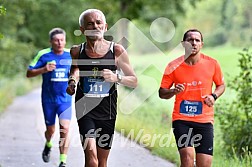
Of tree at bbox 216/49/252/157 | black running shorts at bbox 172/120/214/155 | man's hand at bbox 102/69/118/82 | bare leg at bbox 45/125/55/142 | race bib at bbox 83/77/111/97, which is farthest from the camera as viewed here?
tree at bbox 216/49/252/157

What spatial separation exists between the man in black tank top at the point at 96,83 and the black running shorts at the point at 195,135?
0.78 m

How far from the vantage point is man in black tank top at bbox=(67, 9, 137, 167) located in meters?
6.53

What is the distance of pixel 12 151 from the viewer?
453 inches

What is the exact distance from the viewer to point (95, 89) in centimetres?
673

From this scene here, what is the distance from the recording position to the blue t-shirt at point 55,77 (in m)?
9.80

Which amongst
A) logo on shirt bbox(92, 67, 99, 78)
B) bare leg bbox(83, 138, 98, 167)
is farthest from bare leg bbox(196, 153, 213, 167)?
logo on shirt bbox(92, 67, 99, 78)

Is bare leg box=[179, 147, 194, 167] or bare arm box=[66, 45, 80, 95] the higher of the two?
bare arm box=[66, 45, 80, 95]

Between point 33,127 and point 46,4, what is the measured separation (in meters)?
21.6

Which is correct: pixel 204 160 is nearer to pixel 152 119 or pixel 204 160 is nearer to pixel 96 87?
pixel 96 87

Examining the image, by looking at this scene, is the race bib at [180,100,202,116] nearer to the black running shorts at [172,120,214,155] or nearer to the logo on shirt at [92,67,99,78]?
the black running shorts at [172,120,214,155]

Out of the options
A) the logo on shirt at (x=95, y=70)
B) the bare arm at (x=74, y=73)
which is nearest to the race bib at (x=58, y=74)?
the bare arm at (x=74, y=73)

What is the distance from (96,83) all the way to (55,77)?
321 centimetres

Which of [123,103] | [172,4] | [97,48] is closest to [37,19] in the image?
[172,4]

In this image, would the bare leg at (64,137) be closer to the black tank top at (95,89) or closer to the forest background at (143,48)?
the forest background at (143,48)
